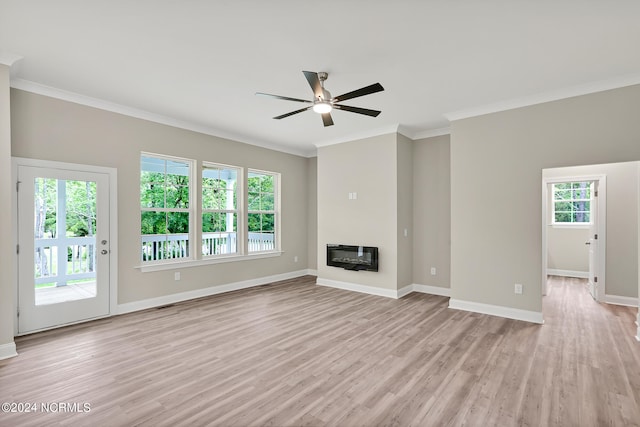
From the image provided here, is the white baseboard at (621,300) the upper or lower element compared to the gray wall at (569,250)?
lower

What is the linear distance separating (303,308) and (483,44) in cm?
385

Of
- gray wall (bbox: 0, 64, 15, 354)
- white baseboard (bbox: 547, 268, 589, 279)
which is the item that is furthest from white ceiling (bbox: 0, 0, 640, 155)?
white baseboard (bbox: 547, 268, 589, 279)

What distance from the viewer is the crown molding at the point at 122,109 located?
354 centimetres

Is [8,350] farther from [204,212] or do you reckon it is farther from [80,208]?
[204,212]

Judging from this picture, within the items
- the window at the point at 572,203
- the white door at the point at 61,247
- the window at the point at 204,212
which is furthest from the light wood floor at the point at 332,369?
the window at the point at 572,203

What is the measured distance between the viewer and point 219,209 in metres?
5.65

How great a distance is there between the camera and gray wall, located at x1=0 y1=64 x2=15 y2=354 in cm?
297

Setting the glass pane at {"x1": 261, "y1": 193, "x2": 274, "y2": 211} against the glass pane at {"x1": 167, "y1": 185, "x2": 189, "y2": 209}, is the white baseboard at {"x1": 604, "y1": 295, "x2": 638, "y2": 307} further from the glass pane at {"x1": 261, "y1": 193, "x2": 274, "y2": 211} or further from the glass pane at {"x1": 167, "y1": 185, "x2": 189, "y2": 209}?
the glass pane at {"x1": 167, "y1": 185, "x2": 189, "y2": 209}

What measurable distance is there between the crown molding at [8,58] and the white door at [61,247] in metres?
1.12

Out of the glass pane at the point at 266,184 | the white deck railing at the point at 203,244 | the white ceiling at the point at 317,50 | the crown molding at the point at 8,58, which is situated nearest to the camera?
the white ceiling at the point at 317,50

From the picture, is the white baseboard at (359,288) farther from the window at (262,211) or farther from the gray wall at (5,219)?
the gray wall at (5,219)

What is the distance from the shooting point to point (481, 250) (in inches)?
173

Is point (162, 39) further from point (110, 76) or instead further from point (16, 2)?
point (110, 76)

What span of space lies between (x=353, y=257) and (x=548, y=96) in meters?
3.71
